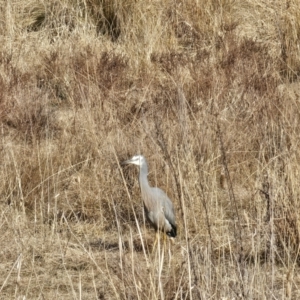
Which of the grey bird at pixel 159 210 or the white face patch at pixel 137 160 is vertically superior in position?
the white face patch at pixel 137 160

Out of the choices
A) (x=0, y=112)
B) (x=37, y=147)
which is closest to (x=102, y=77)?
(x=0, y=112)

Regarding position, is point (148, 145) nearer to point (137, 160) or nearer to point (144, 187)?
point (137, 160)

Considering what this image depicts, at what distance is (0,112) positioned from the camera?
723cm

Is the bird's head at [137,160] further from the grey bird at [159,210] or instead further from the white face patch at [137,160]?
the grey bird at [159,210]

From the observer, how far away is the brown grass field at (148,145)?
12.8 feet

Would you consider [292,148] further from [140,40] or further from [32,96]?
[140,40]

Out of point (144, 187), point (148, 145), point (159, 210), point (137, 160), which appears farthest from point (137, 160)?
point (148, 145)

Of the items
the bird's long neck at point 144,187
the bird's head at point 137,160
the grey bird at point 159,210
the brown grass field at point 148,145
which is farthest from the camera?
the bird's head at point 137,160

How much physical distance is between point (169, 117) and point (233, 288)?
356 cm

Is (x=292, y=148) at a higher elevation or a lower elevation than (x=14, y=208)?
higher

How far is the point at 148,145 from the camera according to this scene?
643cm

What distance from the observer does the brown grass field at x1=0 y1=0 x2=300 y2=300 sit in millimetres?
3896

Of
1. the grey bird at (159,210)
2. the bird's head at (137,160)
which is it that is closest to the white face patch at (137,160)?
the bird's head at (137,160)

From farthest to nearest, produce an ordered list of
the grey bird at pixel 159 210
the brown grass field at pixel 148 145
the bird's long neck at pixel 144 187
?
1. the bird's long neck at pixel 144 187
2. the grey bird at pixel 159 210
3. the brown grass field at pixel 148 145
